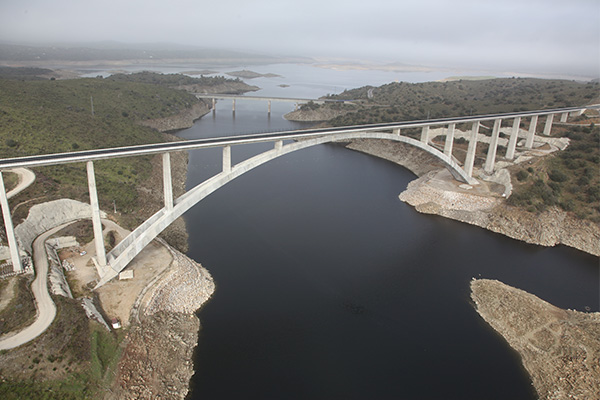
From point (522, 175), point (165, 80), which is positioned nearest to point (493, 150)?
point (522, 175)

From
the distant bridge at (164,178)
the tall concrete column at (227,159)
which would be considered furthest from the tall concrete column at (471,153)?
the tall concrete column at (227,159)

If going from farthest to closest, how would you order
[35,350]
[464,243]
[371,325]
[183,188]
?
[183,188] < [464,243] < [371,325] < [35,350]

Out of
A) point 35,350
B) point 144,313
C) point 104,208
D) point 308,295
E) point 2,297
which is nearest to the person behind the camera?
point 35,350

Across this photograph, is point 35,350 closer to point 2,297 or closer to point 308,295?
point 2,297

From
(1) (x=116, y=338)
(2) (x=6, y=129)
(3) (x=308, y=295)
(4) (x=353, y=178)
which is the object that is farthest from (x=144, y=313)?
(4) (x=353, y=178)

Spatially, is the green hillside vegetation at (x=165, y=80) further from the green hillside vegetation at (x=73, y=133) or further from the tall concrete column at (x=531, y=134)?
the tall concrete column at (x=531, y=134)

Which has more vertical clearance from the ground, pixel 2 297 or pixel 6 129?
pixel 6 129

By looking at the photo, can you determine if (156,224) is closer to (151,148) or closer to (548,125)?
(151,148)
